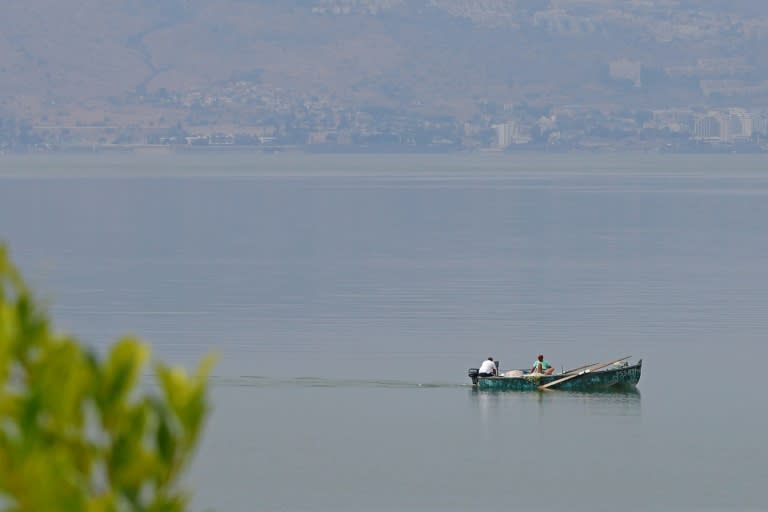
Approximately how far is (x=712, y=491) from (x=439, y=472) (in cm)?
646

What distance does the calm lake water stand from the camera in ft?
132

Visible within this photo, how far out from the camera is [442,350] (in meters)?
62.2

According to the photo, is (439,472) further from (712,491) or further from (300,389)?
(300,389)

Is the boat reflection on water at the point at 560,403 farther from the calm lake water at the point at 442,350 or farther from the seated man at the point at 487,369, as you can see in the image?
the seated man at the point at 487,369

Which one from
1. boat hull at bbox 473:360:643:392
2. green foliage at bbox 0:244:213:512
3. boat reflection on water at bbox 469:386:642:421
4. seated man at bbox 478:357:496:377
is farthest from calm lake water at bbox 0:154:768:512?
green foliage at bbox 0:244:213:512

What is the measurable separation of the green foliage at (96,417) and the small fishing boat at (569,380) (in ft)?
160

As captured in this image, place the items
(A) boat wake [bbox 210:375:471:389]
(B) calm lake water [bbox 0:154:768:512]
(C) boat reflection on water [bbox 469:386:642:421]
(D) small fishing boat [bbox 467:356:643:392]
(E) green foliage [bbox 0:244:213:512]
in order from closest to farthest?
(E) green foliage [bbox 0:244:213:512]
(B) calm lake water [bbox 0:154:768:512]
(C) boat reflection on water [bbox 469:386:642:421]
(D) small fishing boat [bbox 467:356:643:392]
(A) boat wake [bbox 210:375:471:389]

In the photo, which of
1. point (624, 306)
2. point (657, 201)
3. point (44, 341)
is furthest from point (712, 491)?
point (657, 201)

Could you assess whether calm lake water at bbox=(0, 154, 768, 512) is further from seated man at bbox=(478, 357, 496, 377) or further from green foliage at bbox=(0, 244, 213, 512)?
green foliage at bbox=(0, 244, 213, 512)

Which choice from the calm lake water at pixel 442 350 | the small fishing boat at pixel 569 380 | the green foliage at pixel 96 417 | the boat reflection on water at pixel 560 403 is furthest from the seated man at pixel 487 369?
the green foliage at pixel 96 417

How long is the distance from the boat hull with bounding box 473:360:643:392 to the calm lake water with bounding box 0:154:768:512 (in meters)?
0.52

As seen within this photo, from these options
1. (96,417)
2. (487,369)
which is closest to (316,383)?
(487,369)

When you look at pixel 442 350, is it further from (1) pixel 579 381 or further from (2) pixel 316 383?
(1) pixel 579 381

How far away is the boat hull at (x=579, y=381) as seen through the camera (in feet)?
177
